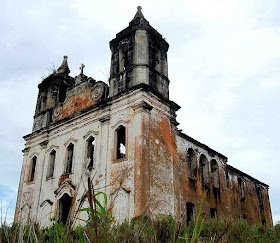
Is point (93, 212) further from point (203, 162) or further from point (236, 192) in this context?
point (236, 192)

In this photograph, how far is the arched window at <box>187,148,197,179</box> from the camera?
15.0 meters

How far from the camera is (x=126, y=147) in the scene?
40.0 ft

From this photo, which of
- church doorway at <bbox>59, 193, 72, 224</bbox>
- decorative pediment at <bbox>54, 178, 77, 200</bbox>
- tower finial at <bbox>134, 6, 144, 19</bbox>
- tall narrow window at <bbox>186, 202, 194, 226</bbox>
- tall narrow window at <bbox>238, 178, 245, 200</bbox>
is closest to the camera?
tall narrow window at <bbox>186, 202, 194, 226</bbox>

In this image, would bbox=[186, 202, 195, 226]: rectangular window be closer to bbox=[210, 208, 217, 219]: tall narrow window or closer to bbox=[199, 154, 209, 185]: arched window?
bbox=[210, 208, 217, 219]: tall narrow window

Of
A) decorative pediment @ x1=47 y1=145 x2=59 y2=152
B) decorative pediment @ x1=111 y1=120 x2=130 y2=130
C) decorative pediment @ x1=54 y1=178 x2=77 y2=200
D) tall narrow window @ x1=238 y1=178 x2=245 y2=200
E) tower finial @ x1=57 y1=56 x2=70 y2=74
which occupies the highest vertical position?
tower finial @ x1=57 y1=56 x2=70 y2=74

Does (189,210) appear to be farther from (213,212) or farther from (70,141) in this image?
(70,141)

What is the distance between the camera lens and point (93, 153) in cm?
1397

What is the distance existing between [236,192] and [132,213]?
417 inches

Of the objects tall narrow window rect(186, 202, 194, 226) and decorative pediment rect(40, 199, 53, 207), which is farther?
decorative pediment rect(40, 199, 53, 207)

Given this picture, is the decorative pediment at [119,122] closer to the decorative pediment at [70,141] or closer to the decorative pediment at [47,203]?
the decorative pediment at [70,141]

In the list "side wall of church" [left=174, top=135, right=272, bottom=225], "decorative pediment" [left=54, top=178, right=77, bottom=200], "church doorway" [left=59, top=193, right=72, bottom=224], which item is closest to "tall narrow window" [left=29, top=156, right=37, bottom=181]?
"decorative pediment" [left=54, top=178, right=77, bottom=200]

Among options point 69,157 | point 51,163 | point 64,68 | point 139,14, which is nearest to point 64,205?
point 69,157

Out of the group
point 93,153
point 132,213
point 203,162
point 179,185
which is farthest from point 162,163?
point 203,162

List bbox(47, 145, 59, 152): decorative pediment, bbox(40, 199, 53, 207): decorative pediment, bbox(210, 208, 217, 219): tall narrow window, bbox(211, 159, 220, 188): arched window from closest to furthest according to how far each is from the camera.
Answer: bbox(40, 199, 53, 207): decorative pediment
bbox(210, 208, 217, 219): tall narrow window
bbox(47, 145, 59, 152): decorative pediment
bbox(211, 159, 220, 188): arched window
